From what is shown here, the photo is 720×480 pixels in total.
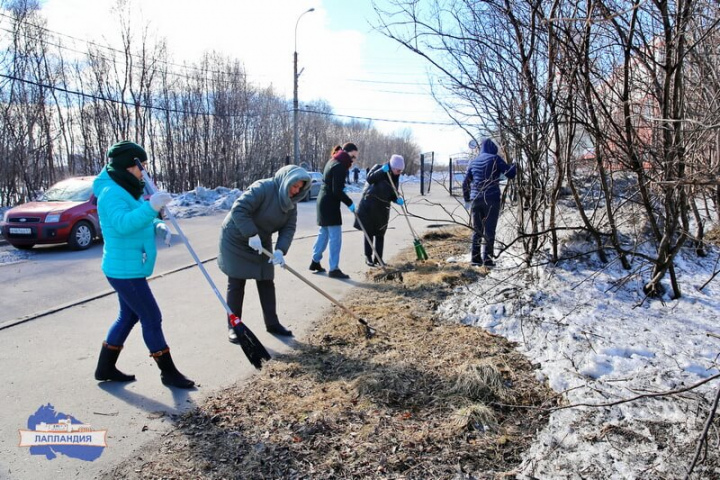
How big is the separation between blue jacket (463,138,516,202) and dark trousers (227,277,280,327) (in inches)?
125

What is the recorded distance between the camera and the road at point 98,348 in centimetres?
312

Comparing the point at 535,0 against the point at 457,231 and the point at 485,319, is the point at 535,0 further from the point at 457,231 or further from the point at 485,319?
the point at 457,231

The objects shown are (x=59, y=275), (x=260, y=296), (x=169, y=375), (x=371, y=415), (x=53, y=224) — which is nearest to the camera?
(x=371, y=415)

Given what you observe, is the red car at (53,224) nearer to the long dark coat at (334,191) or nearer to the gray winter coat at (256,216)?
the long dark coat at (334,191)

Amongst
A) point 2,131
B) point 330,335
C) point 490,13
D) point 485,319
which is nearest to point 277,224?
point 330,335

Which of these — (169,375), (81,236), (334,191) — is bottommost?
(169,375)

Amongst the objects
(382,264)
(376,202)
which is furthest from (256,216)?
(382,264)

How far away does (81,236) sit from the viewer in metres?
9.74

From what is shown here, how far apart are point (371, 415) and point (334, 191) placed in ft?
14.4

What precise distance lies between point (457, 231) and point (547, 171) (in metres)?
5.85

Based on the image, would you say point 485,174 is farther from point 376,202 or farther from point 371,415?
point 371,415

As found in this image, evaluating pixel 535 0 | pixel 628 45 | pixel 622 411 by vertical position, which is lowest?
pixel 622 411

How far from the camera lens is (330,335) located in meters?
4.81

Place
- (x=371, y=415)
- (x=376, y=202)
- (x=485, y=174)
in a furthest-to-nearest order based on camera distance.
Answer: (x=376, y=202)
(x=485, y=174)
(x=371, y=415)
